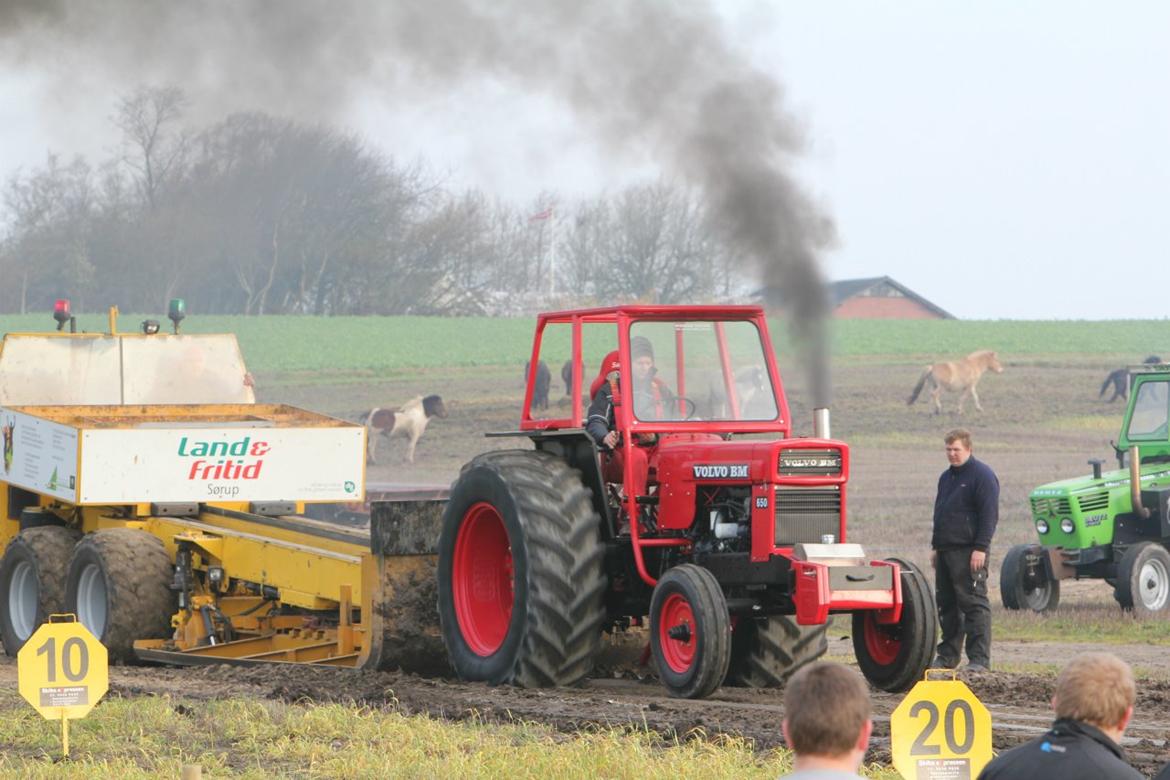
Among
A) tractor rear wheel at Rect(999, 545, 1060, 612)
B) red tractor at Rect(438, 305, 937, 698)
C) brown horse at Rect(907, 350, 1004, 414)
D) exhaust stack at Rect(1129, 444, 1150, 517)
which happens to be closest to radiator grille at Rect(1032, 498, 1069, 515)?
tractor rear wheel at Rect(999, 545, 1060, 612)

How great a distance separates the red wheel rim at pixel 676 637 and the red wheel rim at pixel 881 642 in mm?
1060

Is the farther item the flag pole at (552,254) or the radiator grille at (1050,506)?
the flag pole at (552,254)

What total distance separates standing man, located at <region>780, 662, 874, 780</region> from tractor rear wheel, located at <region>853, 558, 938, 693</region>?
19.9ft

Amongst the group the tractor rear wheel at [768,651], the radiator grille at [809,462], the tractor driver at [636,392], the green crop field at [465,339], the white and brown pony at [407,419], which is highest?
the green crop field at [465,339]

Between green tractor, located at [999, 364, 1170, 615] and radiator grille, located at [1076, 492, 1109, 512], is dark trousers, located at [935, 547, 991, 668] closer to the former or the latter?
green tractor, located at [999, 364, 1170, 615]

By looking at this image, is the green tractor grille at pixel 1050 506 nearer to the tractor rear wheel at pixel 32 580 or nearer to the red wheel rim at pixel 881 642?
the red wheel rim at pixel 881 642

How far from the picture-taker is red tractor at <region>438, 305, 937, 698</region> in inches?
384

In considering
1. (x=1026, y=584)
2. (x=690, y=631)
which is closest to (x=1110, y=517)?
(x=1026, y=584)

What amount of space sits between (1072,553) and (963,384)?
23.9m

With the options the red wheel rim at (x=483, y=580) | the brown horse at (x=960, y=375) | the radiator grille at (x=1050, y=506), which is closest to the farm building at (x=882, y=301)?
the brown horse at (x=960, y=375)

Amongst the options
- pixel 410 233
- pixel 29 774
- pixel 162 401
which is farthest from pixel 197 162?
pixel 29 774

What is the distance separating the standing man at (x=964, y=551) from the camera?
37.6 feet

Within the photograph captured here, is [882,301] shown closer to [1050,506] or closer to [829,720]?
[1050,506]

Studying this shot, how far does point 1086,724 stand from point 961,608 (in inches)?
292
